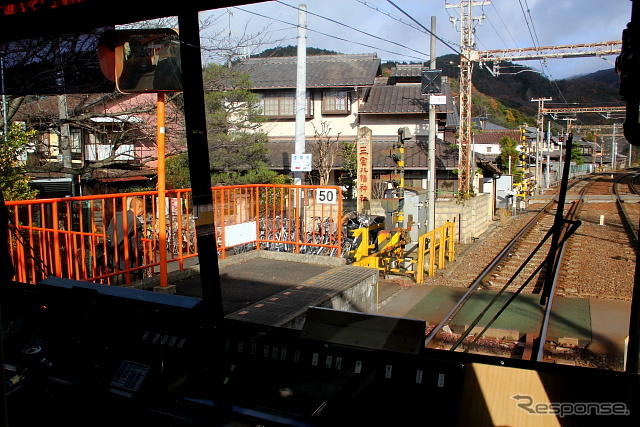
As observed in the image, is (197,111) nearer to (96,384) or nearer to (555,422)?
(96,384)

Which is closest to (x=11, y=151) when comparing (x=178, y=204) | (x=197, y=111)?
(x=178, y=204)

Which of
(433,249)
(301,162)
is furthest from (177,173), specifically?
(433,249)

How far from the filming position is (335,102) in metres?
27.6

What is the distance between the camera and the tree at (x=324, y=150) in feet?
82.1

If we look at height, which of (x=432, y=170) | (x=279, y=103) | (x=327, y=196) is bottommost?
(x=327, y=196)

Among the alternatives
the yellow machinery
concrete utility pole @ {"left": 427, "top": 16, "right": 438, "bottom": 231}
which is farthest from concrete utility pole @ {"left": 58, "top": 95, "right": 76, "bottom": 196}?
concrete utility pole @ {"left": 427, "top": 16, "right": 438, "bottom": 231}

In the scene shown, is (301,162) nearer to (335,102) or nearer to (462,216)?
(462,216)

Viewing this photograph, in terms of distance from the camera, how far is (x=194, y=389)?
2779 mm

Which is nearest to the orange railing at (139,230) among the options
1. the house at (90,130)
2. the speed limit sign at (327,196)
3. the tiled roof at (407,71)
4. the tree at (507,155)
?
the speed limit sign at (327,196)

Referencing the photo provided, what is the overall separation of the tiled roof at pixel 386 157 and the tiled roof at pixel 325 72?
2.94 m

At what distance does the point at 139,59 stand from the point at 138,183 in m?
15.5

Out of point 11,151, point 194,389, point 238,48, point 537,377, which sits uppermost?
point 238,48

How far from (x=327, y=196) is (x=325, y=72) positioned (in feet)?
67.8

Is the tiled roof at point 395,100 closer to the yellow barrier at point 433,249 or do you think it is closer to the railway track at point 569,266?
the railway track at point 569,266
